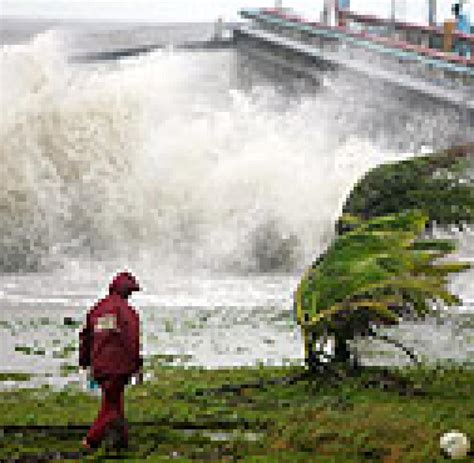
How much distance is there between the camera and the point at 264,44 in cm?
1883

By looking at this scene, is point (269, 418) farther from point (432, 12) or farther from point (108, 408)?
point (432, 12)

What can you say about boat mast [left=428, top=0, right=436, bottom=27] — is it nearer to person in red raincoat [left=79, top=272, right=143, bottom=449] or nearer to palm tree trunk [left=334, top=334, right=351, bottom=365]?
palm tree trunk [left=334, top=334, right=351, bottom=365]

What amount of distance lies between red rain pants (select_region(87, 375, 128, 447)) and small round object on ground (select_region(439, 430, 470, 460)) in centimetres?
179

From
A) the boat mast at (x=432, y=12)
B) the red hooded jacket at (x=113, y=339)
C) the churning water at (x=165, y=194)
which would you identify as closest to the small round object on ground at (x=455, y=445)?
the red hooded jacket at (x=113, y=339)

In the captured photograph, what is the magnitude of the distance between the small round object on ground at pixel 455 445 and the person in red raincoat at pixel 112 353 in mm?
1756

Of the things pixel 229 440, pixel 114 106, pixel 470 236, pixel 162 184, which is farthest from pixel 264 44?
pixel 229 440

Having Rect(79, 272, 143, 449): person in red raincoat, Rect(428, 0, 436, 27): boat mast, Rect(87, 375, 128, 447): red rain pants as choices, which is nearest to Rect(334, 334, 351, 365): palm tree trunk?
Rect(79, 272, 143, 449): person in red raincoat

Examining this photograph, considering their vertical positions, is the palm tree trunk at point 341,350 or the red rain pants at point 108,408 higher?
the red rain pants at point 108,408

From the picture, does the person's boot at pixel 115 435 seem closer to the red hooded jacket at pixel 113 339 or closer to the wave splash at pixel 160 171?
the red hooded jacket at pixel 113 339

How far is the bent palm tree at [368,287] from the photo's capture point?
7.57 m

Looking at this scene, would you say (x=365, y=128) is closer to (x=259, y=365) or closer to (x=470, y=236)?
(x=470, y=236)

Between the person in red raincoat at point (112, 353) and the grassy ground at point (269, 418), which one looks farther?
the grassy ground at point (269, 418)

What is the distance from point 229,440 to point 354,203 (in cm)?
308

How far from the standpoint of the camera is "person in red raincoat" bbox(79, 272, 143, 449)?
5926 mm
